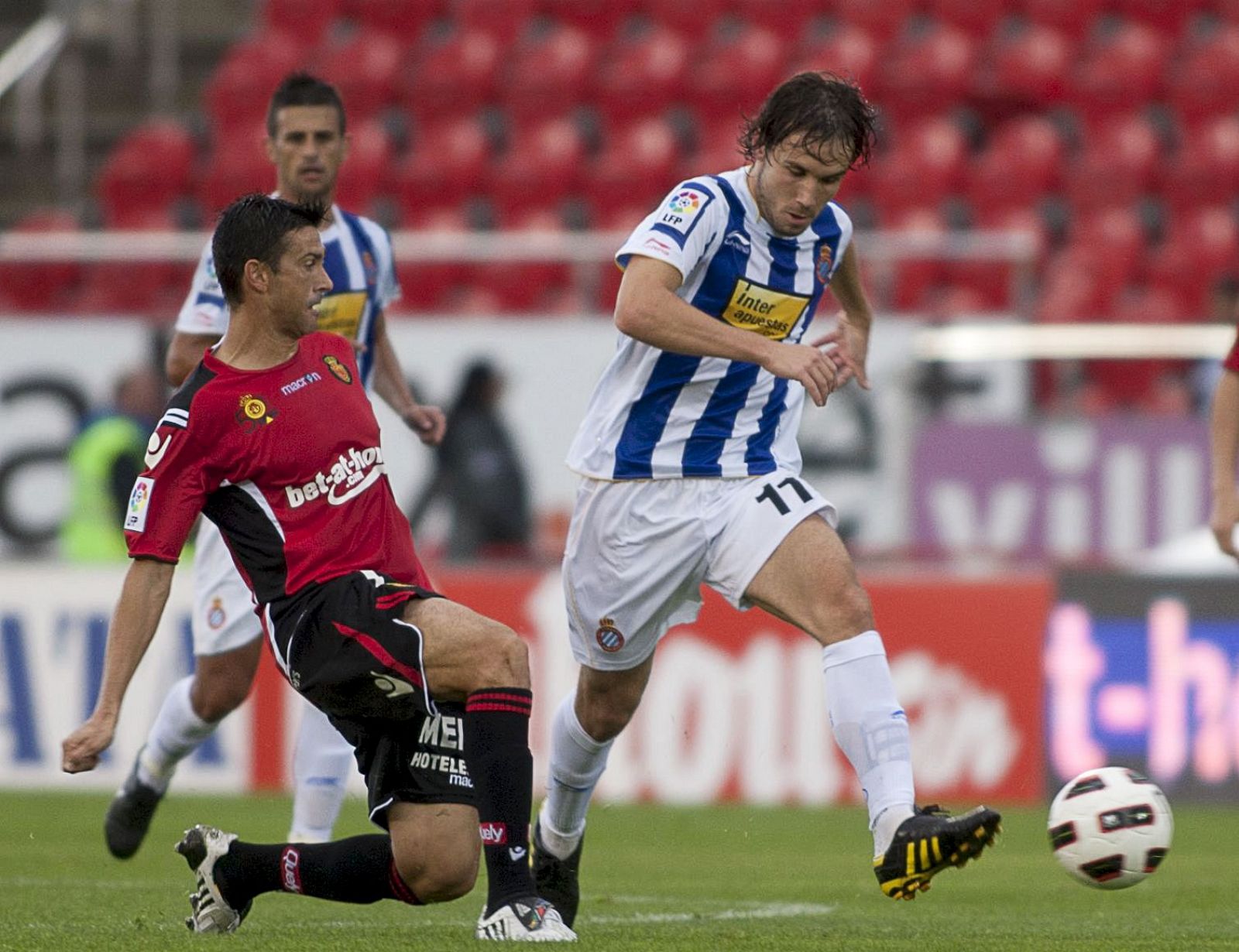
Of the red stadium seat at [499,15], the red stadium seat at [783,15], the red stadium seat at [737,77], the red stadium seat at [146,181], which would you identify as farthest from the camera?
the red stadium seat at [499,15]

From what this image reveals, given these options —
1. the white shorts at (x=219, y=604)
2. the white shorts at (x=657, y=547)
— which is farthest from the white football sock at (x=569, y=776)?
the white shorts at (x=219, y=604)

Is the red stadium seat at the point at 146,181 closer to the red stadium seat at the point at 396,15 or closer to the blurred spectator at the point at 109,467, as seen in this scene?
the red stadium seat at the point at 396,15

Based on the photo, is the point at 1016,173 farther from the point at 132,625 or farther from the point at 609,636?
the point at 132,625

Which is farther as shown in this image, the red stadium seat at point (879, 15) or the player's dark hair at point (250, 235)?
the red stadium seat at point (879, 15)

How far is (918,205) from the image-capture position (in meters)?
14.8

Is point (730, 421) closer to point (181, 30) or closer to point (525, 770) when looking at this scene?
point (525, 770)

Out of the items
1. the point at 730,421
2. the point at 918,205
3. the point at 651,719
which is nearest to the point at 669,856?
the point at 651,719

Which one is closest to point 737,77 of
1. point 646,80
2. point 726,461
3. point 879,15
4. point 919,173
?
point 646,80

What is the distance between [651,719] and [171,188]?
698cm

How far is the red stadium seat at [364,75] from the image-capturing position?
1608cm

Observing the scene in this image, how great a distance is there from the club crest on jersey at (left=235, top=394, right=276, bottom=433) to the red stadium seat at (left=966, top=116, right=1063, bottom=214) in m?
10.6

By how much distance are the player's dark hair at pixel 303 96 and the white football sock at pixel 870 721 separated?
9.24ft

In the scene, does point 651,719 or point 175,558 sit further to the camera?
point 651,719

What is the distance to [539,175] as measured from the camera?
15180mm
